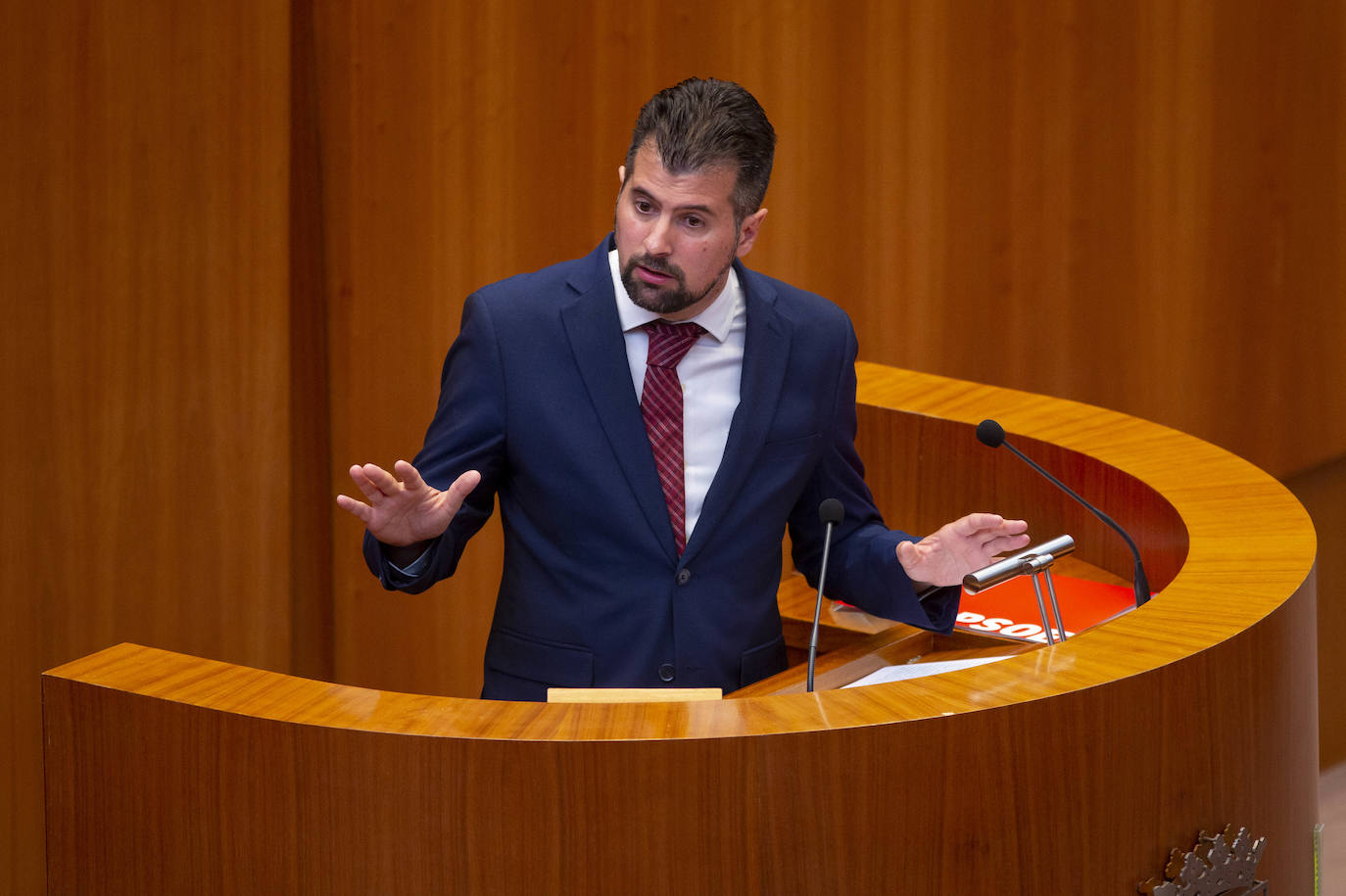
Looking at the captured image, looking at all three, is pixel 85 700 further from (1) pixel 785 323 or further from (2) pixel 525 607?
(1) pixel 785 323

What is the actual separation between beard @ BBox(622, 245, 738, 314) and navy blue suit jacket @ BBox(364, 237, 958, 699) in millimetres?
104

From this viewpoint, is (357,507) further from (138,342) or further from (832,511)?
(138,342)

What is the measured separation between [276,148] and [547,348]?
4.90ft

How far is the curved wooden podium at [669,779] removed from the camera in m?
1.38

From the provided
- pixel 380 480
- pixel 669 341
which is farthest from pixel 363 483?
pixel 669 341

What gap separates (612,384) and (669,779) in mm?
756

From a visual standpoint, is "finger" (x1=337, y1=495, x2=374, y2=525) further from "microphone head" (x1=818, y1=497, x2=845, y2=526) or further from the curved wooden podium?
"microphone head" (x1=818, y1=497, x2=845, y2=526)

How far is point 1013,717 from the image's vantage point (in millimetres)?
1469

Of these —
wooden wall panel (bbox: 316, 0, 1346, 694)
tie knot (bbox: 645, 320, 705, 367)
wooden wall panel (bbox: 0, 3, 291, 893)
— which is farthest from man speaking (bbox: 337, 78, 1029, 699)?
wooden wall panel (bbox: 316, 0, 1346, 694)

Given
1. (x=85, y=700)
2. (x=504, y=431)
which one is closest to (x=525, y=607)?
(x=504, y=431)

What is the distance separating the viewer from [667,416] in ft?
6.79

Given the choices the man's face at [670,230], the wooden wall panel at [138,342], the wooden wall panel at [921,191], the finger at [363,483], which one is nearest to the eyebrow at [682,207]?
the man's face at [670,230]

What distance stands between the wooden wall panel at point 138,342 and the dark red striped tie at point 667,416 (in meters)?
1.44

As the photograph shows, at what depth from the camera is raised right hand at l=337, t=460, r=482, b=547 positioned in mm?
1749
